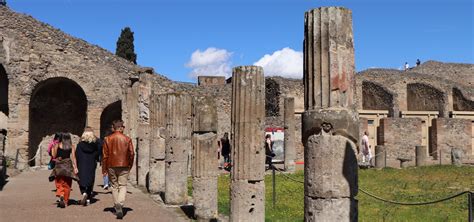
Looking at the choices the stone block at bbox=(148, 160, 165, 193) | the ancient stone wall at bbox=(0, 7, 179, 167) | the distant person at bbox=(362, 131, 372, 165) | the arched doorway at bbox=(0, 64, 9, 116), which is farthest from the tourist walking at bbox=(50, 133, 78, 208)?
the arched doorway at bbox=(0, 64, 9, 116)

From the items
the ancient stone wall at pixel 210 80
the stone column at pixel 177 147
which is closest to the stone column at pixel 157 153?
the stone column at pixel 177 147

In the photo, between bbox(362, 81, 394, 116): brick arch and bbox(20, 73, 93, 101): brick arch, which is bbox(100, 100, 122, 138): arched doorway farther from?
bbox(362, 81, 394, 116): brick arch

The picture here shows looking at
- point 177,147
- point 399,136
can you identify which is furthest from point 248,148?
point 399,136

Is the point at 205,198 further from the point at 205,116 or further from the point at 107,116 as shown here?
the point at 107,116

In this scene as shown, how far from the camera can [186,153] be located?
37.8ft

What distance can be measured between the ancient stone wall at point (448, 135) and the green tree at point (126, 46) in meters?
20.8

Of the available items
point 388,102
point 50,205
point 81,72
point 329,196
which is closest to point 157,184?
point 50,205

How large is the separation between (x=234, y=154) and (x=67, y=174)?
13.2ft

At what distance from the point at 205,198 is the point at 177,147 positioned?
86.4 inches

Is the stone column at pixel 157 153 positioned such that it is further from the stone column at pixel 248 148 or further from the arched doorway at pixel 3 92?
the arched doorway at pixel 3 92

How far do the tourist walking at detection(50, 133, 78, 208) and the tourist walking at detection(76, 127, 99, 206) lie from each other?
7.0 inches

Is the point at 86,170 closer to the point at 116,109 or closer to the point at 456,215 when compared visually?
the point at 456,215

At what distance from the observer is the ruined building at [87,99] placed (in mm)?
24875

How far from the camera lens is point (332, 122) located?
509 centimetres
